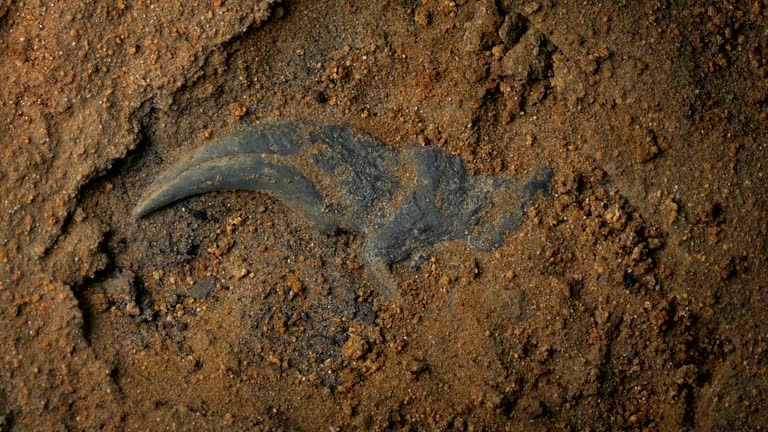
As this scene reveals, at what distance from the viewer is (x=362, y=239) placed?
6.97 feet

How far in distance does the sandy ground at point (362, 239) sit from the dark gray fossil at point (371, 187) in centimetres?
4

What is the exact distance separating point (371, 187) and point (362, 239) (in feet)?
0.46

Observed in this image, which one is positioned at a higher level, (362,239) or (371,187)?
(371,187)

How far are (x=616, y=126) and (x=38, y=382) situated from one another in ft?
5.20

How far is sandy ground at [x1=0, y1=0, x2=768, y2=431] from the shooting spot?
6.72 feet

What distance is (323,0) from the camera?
211 cm

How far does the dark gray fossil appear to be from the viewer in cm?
208

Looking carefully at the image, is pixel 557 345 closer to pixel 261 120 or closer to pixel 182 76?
pixel 261 120

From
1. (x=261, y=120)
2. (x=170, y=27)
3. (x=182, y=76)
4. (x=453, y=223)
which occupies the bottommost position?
(x=453, y=223)

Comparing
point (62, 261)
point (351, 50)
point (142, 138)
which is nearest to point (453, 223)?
point (351, 50)

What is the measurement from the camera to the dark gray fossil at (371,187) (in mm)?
2080

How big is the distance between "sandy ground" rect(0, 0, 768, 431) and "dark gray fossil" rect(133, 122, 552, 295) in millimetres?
A: 40

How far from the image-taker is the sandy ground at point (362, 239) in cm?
205

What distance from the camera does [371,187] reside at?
210 cm
